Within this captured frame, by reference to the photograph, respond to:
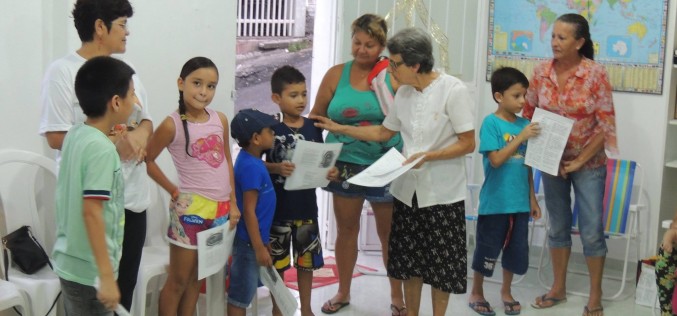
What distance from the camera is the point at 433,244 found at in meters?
3.53

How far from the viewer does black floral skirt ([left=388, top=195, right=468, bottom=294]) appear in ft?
11.5

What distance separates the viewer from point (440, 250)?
11.6 ft

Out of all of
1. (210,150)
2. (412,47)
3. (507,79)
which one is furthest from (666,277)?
(210,150)

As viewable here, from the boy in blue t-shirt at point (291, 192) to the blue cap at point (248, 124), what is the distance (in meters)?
0.17

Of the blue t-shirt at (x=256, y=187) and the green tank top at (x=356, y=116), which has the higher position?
the green tank top at (x=356, y=116)

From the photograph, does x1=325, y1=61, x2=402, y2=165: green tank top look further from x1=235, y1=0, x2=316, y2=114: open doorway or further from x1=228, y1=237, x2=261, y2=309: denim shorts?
x1=235, y1=0, x2=316, y2=114: open doorway

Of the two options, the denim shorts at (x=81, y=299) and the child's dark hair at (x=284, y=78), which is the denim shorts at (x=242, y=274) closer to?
the child's dark hair at (x=284, y=78)

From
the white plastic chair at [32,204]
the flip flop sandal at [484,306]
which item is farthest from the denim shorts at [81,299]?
the flip flop sandal at [484,306]

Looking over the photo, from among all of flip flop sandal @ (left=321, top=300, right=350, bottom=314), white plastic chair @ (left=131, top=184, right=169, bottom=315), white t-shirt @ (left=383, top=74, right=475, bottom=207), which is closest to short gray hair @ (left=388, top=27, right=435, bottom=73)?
white t-shirt @ (left=383, top=74, right=475, bottom=207)

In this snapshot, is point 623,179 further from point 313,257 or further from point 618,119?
point 313,257

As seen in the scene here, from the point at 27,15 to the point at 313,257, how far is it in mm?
1596

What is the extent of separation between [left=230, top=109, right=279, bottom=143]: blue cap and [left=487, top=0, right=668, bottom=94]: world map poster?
2.53m

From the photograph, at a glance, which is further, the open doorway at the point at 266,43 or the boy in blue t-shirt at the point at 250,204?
the open doorway at the point at 266,43

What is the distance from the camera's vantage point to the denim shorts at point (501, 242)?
4285 millimetres
